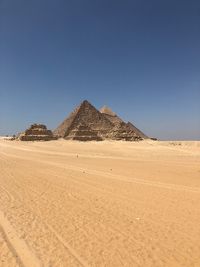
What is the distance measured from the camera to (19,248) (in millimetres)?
5812

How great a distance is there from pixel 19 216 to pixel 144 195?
13.9 ft

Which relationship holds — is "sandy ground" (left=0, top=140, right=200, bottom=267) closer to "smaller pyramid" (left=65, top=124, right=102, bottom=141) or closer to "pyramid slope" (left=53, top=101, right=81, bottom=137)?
"smaller pyramid" (left=65, top=124, right=102, bottom=141)

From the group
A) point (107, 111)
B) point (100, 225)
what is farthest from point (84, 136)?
point (100, 225)

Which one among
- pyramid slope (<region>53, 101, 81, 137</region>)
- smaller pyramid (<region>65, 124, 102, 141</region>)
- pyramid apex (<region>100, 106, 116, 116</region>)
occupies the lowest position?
smaller pyramid (<region>65, 124, 102, 141</region>)

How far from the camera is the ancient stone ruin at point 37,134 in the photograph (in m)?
66.6

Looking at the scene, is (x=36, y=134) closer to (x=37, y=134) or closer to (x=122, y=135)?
(x=37, y=134)

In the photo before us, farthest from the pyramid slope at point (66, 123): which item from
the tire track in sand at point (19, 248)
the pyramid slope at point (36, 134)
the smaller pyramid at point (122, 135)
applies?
the tire track in sand at point (19, 248)

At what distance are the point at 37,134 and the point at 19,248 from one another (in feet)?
211

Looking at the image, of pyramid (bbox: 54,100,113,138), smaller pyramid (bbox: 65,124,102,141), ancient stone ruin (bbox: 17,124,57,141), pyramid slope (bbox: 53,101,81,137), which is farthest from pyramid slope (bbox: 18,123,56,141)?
pyramid (bbox: 54,100,113,138)

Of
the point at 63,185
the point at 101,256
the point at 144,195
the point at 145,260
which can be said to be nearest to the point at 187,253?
the point at 145,260

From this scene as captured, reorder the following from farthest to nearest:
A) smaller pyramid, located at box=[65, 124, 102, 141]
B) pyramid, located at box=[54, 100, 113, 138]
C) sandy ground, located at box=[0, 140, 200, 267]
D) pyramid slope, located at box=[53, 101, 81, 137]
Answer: pyramid, located at box=[54, 100, 113, 138]
pyramid slope, located at box=[53, 101, 81, 137]
smaller pyramid, located at box=[65, 124, 102, 141]
sandy ground, located at box=[0, 140, 200, 267]

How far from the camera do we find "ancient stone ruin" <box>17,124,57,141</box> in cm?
6663

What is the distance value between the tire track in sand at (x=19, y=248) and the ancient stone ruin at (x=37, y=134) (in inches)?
2344

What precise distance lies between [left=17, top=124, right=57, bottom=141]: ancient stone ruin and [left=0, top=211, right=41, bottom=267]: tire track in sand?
59.5 meters
